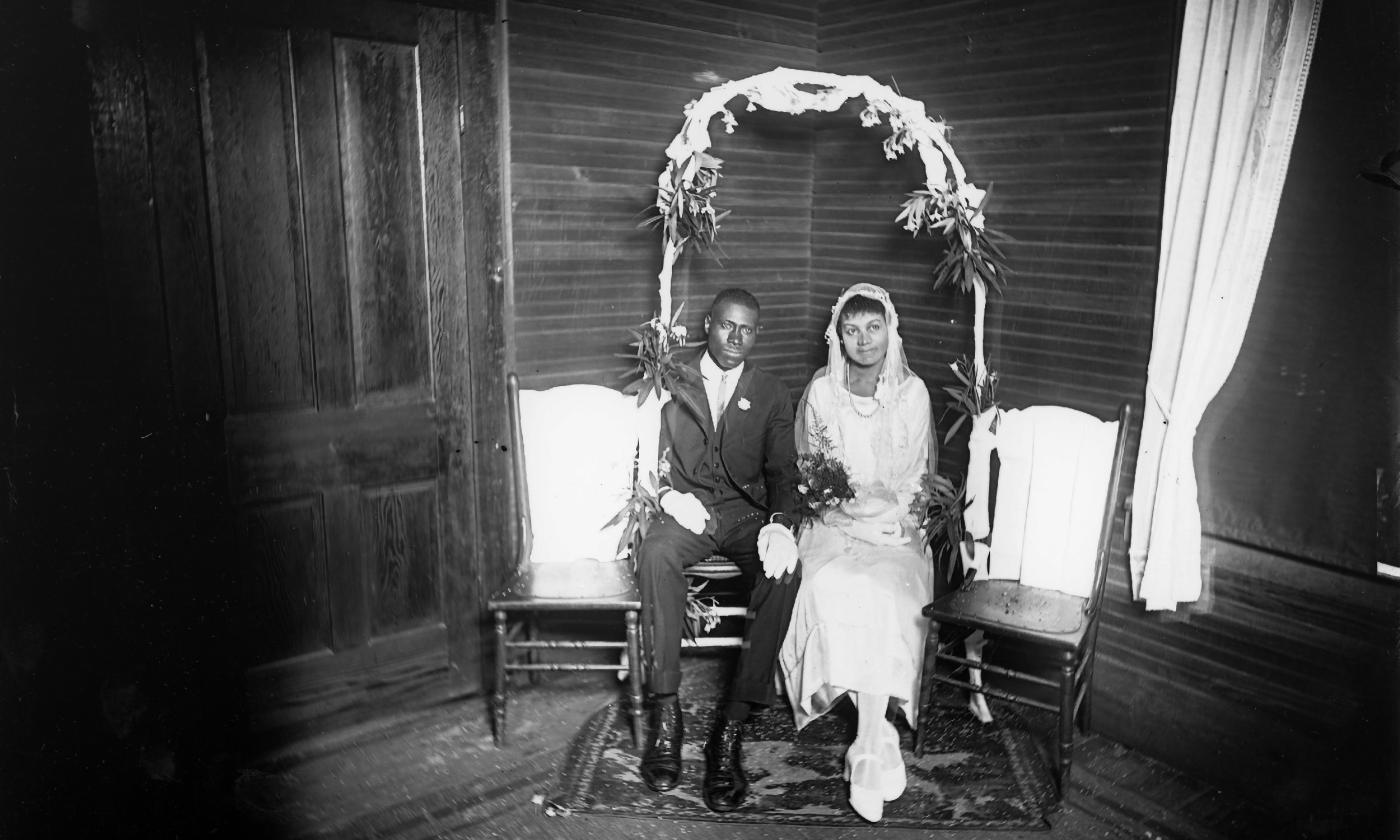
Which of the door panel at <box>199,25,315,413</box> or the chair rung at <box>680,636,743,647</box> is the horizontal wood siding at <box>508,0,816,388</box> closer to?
the door panel at <box>199,25,315,413</box>

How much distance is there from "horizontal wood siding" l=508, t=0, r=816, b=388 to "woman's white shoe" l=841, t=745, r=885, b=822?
1791 millimetres

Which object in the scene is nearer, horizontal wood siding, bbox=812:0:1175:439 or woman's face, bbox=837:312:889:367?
horizontal wood siding, bbox=812:0:1175:439

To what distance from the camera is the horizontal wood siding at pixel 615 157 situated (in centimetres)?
412

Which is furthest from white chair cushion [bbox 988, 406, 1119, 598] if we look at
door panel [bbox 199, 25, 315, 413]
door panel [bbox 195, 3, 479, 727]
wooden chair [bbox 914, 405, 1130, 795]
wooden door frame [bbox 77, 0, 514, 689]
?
door panel [bbox 199, 25, 315, 413]

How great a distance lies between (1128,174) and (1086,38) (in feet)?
1.72

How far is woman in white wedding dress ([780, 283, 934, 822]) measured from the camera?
3.67m

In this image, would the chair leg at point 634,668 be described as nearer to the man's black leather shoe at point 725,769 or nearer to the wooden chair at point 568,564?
the wooden chair at point 568,564

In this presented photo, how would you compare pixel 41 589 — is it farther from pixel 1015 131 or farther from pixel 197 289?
pixel 1015 131

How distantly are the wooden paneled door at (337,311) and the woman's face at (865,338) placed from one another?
4.46 ft

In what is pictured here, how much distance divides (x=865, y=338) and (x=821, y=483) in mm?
575

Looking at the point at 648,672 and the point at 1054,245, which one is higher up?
the point at 1054,245

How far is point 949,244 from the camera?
14.0 ft

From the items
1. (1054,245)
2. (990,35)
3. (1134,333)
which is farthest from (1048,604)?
(990,35)

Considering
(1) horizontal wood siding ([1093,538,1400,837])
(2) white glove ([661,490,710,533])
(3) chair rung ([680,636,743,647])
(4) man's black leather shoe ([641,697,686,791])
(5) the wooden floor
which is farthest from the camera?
(3) chair rung ([680,636,743,647])
